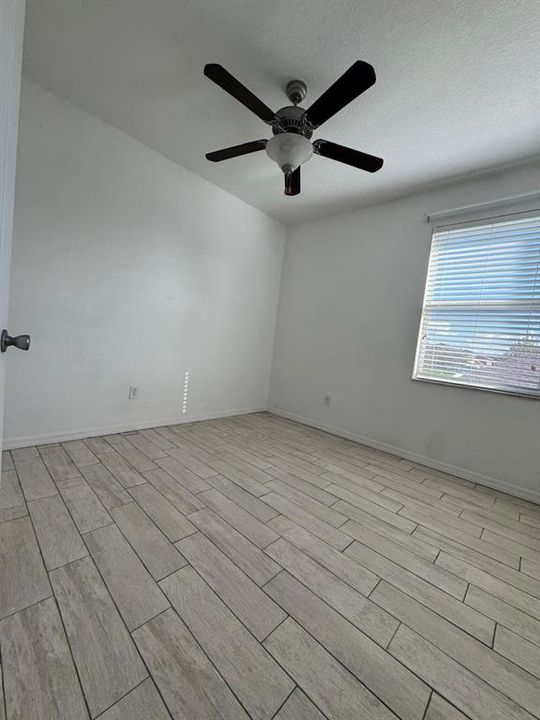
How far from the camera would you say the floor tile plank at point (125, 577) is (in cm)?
98

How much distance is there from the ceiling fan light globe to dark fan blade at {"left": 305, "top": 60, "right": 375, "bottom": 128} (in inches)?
4.2

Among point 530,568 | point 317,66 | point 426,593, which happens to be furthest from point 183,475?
point 317,66

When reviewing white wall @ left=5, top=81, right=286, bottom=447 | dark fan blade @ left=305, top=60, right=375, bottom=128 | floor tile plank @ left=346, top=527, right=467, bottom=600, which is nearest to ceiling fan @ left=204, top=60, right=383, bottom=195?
A: dark fan blade @ left=305, top=60, right=375, bottom=128

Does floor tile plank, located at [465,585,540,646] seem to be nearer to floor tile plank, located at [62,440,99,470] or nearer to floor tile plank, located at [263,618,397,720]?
floor tile plank, located at [263,618,397,720]

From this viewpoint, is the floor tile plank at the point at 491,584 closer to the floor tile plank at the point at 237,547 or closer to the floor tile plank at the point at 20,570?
the floor tile plank at the point at 237,547

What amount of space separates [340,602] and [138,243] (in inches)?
112

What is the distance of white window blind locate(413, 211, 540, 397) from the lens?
2188mm

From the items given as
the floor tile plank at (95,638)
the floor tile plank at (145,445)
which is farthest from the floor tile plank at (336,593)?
the floor tile plank at (145,445)

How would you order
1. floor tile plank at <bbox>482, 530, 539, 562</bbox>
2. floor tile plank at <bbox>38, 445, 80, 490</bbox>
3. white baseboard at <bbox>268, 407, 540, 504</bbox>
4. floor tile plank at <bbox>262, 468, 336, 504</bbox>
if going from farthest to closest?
white baseboard at <bbox>268, 407, 540, 504</bbox>, floor tile plank at <bbox>262, 468, 336, 504</bbox>, floor tile plank at <bbox>38, 445, 80, 490</bbox>, floor tile plank at <bbox>482, 530, 539, 562</bbox>

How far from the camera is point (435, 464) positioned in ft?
8.39

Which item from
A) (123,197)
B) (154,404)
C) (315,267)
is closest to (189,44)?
(123,197)

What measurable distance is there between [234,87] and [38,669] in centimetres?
232

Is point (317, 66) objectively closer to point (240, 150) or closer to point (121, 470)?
point (240, 150)

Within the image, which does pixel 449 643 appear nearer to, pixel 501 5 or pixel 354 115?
pixel 501 5
